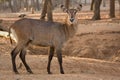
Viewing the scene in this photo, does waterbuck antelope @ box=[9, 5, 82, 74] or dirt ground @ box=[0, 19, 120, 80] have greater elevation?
waterbuck antelope @ box=[9, 5, 82, 74]

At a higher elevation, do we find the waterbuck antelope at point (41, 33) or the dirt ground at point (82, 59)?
the waterbuck antelope at point (41, 33)

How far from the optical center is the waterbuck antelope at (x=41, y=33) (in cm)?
1105

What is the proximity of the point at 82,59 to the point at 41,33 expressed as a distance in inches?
183

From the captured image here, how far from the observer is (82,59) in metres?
15.6

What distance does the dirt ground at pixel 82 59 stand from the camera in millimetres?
10664

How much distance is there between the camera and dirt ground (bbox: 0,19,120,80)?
10664mm

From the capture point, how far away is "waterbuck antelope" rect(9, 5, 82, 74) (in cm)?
1105

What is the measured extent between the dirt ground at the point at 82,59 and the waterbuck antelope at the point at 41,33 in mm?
684

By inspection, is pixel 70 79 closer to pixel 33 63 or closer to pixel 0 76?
pixel 0 76

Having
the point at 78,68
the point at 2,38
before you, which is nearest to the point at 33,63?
the point at 78,68

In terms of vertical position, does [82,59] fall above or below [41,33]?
below

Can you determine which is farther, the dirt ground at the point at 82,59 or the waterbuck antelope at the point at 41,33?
the waterbuck antelope at the point at 41,33

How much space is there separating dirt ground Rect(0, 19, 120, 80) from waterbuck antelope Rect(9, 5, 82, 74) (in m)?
0.68

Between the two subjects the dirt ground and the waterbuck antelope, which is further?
the waterbuck antelope
